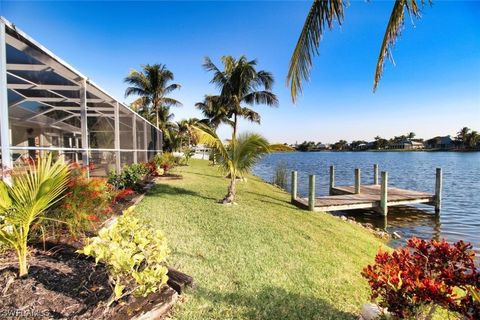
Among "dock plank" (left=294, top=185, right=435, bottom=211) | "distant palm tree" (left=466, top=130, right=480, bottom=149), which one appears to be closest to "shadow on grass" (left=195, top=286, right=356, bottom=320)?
"dock plank" (left=294, top=185, right=435, bottom=211)

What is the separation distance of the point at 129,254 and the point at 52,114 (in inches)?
333

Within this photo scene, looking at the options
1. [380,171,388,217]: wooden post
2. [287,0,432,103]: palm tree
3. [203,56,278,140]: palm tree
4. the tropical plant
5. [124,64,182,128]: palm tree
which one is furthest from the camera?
[124,64,182,128]: palm tree

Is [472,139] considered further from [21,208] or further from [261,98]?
[21,208]

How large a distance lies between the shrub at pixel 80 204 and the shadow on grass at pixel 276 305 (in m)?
1.82

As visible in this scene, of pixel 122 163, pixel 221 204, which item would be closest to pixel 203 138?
pixel 221 204

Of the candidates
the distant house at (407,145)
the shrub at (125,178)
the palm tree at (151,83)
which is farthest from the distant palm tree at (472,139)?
the shrub at (125,178)

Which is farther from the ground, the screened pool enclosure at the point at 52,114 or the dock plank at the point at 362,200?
the screened pool enclosure at the point at 52,114

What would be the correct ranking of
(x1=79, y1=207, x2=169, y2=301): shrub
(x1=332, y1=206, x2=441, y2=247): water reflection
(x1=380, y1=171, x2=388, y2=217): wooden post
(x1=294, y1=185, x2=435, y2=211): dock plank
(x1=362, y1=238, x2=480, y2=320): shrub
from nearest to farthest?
(x1=362, y1=238, x2=480, y2=320): shrub, (x1=79, y1=207, x2=169, y2=301): shrub, (x1=332, y1=206, x2=441, y2=247): water reflection, (x1=294, y1=185, x2=435, y2=211): dock plank, (x1=380, y1=171, x2=388, y2=217): wooden post

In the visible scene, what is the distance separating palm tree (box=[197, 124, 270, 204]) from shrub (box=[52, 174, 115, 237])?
3.70 metres

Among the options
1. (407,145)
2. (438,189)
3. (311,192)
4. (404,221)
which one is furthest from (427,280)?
(407,145)

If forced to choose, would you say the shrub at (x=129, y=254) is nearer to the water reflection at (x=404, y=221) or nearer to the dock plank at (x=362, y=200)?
the water reflection at (x=404, y=221)

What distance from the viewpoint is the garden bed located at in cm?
204

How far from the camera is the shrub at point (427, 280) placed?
1848 millimetres

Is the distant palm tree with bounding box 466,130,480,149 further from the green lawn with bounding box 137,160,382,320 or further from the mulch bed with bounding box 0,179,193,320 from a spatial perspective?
the mulch bed with bounding box 0,179,193,320
